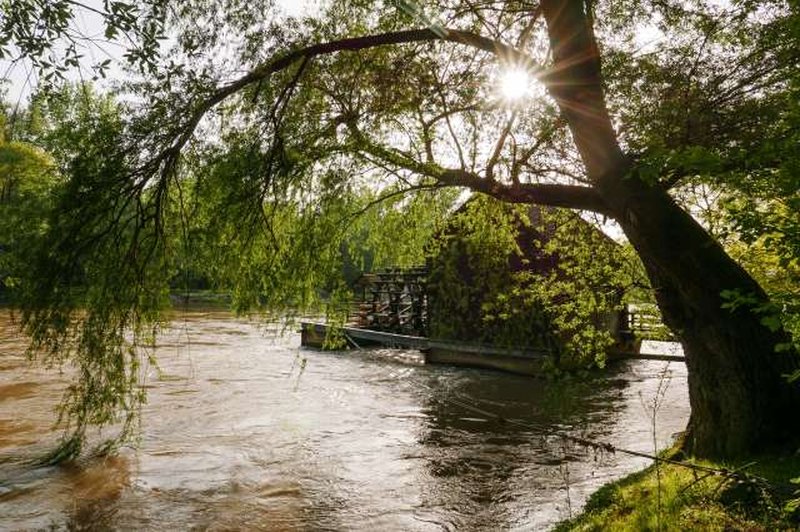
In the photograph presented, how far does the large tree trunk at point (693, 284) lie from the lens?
A: 21.1 ft

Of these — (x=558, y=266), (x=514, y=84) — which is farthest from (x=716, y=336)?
(x=514, y=84)

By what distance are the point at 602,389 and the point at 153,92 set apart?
14.7m

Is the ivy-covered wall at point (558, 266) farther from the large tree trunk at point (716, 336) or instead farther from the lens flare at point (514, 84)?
the lens flare at point (514, 84)

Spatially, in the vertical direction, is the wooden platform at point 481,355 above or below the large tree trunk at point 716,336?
below

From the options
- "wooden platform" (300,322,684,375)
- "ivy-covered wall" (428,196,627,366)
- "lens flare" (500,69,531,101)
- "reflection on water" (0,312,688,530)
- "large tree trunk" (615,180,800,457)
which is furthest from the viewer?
"wooden platform" (300,322,684,375)

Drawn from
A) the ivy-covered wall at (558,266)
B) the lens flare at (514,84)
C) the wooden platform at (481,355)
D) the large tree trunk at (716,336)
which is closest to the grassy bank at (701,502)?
the large tree trunk at (716,336)

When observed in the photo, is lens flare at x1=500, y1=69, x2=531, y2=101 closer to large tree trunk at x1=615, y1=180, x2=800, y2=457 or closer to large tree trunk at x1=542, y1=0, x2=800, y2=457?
large tree trunk at x1=542, y1=0, x2=800, y2=457

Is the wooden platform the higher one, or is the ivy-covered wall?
the ivy-covered wall

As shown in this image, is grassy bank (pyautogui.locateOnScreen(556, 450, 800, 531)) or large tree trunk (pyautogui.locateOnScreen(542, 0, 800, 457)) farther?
large tree trunk (pyautogui.locateOnScreen(542, 0, 800, 457))

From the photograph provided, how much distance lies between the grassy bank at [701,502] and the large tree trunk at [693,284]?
534 mm


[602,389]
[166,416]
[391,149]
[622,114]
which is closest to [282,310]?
[391,149]

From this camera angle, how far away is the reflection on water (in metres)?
8.04

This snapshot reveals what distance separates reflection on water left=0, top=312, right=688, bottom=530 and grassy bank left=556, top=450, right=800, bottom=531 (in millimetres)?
1371

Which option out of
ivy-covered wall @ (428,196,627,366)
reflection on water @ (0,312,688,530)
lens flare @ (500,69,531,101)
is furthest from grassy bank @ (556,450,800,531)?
lens flare @ (500,69,531,101)
